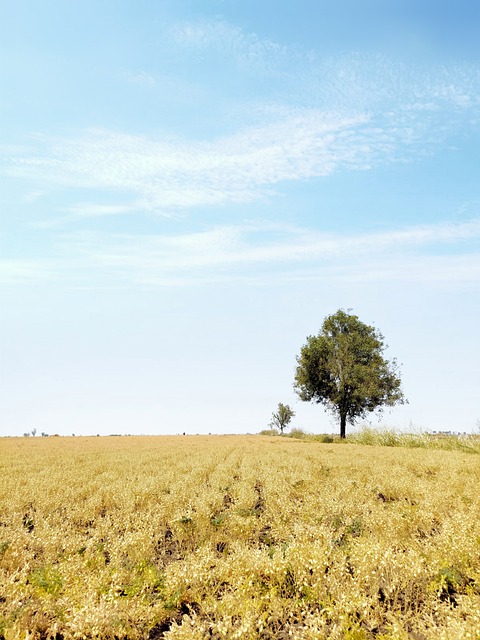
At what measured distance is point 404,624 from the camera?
4941mm

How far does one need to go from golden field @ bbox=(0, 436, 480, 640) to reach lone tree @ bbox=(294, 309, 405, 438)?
3640cm

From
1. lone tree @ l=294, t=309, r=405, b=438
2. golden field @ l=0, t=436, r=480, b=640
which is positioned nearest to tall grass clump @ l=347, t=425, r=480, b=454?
lone tree @ l=294, t=309, r=405, b=438

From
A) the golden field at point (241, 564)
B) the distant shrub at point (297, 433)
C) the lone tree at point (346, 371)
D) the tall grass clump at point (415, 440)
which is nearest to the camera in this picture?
the golden field at point (241, 564)

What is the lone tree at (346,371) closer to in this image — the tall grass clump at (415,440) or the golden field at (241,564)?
the tall grass clump at (415,440)

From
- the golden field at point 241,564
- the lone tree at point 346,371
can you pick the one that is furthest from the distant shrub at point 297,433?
the golden field at point 241,564

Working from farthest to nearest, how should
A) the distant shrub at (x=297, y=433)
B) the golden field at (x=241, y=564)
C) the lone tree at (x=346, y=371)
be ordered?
the distant shrub at (x=297, y=433) → the lone tree at (x=346, y=371) → the golden field at (x=241, y=564)

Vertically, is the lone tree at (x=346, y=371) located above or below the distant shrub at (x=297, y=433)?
above

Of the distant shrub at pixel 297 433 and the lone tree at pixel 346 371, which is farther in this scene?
the distant shrub at pixel 297 433

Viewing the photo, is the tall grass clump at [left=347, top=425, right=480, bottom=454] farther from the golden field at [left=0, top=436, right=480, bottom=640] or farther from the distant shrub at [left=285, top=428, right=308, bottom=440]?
the golden field at [left=0, top=436, right=480, bottom=640]

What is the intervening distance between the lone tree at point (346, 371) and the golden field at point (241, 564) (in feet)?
119

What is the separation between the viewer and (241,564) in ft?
19.2

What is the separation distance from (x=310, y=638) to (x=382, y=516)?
4135 millimetres

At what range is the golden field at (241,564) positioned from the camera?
480 centimetres

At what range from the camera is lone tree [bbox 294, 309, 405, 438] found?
154 feet
